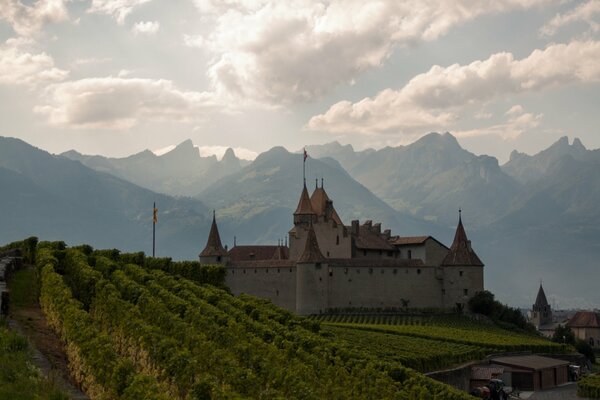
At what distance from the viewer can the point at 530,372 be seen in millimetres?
70250

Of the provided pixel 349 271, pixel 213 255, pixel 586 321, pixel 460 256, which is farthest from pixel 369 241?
pixel 586 321

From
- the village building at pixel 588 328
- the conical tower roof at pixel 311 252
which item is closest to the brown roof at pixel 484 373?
the conical tower roof at pixel 311 252

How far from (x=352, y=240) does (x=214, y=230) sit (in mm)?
16414

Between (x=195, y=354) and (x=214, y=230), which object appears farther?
(x=214, y=230)

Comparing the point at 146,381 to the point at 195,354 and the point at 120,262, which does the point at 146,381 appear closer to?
the point at 195,354

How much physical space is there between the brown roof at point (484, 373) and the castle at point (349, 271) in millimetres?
27360

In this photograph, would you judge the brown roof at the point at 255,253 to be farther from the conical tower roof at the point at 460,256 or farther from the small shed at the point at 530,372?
the small shed at the point at 530,372

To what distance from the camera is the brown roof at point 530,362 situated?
7025 centimetres

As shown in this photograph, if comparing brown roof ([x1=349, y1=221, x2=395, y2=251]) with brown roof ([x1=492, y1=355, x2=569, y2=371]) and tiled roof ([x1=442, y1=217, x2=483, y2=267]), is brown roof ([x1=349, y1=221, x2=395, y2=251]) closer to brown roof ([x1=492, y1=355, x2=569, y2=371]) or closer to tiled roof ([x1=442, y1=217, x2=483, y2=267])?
tiled roof ([x1=442, y1=217, x2=483, y2=267])

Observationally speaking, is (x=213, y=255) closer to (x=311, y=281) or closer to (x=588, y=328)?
(x=311, y=281)

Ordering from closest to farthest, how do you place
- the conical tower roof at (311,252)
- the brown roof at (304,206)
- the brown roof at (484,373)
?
the brown roof at (484,373)
the conical tower roof at (311,252)
the brown roof at (304,206)

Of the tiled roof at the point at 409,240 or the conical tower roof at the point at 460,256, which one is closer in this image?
the conical tower roof at the point at 460,256

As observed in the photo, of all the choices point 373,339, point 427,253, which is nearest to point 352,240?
point 427,253

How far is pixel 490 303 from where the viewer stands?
96.4 meters
